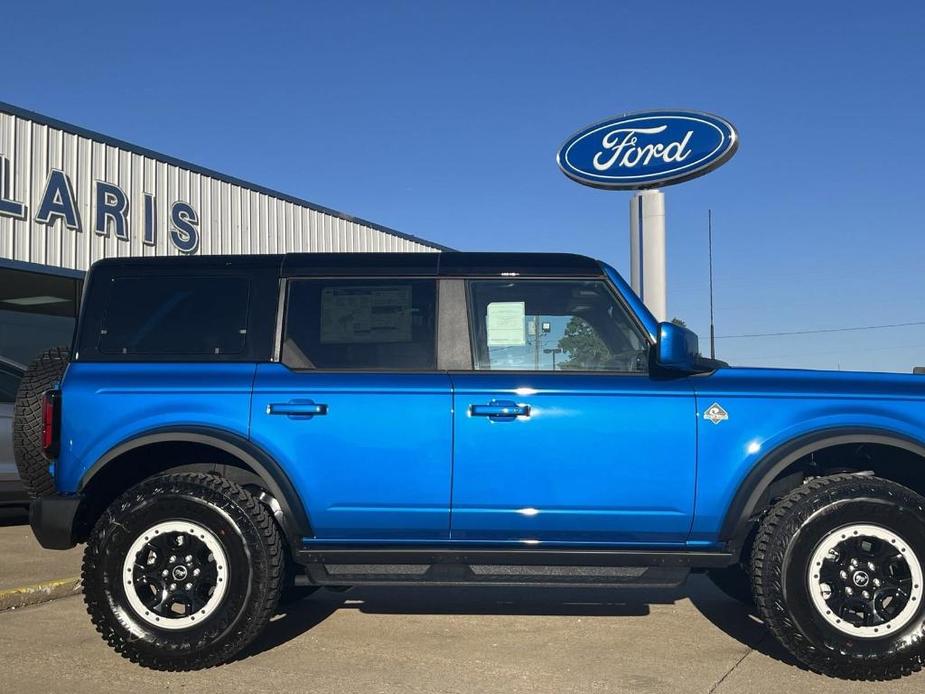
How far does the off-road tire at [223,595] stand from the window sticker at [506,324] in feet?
4.78

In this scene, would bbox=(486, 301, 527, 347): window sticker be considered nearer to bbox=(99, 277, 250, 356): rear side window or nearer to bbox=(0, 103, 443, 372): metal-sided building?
bbox=(99, 277, 250, 356): rear side window

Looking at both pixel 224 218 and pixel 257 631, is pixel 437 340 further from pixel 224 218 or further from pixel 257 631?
pixel 224 218

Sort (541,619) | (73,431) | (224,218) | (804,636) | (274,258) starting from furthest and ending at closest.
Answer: (224,218)
(541,619)
(274,258)
(73,431)
(804,636)

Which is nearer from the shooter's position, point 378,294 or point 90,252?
point 378,294

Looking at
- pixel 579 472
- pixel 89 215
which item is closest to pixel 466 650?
pixel 579 472

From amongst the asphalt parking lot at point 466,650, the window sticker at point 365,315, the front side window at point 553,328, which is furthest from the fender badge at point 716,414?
the window sticker at point 365,315

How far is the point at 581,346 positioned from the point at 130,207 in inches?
534

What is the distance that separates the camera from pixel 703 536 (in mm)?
4090

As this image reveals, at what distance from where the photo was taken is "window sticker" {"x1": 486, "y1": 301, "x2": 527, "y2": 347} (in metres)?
4.34

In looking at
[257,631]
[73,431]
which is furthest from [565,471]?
[73,431]

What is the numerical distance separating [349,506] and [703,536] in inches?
67.2

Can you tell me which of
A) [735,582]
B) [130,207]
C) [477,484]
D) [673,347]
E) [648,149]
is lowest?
[735,582]

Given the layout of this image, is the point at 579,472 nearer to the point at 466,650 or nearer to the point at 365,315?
the point at 466,650

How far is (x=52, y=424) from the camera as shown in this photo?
4.17 metres
